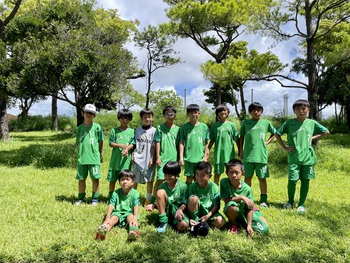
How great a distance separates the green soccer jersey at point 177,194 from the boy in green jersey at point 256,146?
3.92ft

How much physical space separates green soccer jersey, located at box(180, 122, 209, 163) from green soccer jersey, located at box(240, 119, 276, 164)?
63 cm

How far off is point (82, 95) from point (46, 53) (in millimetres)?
1629

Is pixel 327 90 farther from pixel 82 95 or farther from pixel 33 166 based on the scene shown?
pixel 33 166

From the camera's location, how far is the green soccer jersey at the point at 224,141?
13.3ft

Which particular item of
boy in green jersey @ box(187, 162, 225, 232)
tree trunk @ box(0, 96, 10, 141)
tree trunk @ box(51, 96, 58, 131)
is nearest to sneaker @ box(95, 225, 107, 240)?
Answer: boy in green jersey @ box(187, 162, 225, 232)

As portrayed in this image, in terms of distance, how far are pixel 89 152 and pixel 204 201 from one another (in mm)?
1895

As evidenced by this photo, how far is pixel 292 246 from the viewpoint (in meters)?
2.86

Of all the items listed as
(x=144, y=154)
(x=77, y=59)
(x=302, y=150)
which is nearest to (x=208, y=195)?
(x=144, y=154)

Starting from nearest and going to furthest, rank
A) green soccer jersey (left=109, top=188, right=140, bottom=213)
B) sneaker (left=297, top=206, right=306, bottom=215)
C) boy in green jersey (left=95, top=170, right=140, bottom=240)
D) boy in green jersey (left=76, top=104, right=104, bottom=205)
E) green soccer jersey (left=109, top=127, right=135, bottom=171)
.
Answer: boy in green jersey (left=95, top=170, right=140, bottom=240) → green soccer jersey (left=109, top=188, right=140, bottom=213) → sneaker (left=297, top=206, right=306, bottom=215) → green soccer jersey (left=109, top=127, right=135, bottom=171) → boy in green jersey (left=76, top=104, right=104, bottom=205)

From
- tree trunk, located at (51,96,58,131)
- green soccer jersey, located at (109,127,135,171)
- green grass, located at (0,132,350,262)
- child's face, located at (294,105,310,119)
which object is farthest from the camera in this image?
tree trunk, located at (51,96,58,131)

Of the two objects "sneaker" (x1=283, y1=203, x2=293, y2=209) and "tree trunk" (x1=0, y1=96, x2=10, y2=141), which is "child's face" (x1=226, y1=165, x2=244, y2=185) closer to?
"sneaker" (x1=283, y1=203, x2=293, y2=209)

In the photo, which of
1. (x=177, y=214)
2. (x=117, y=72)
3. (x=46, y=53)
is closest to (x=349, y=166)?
(x=177, y=214)

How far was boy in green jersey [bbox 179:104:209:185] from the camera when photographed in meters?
3.92

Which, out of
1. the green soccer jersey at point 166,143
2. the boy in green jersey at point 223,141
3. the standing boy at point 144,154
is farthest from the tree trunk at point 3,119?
the boy in green jersey at point 223,141
